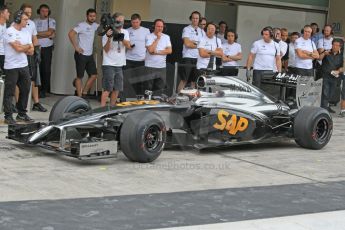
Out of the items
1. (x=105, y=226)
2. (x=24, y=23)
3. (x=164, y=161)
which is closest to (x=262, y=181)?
(x=164, y=161)

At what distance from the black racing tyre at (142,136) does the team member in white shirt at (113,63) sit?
3.11m

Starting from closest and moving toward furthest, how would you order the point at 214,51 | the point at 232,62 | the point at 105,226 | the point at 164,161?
the point at 105,226
the point at 164,161
the point at 214,51
the point at 232,62

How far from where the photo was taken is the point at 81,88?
12609mm

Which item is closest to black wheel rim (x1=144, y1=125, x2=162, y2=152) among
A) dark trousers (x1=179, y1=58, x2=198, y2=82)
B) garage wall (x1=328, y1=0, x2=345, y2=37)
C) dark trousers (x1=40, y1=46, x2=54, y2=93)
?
dark trousers (x1=179, y1=58, x2=198, y2=82)

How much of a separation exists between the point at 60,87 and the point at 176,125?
19.2ft

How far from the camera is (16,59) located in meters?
9.82

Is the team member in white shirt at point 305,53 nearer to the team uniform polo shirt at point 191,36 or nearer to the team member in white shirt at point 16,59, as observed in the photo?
the team uniform polo shirt at point 191,36

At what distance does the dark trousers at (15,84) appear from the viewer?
389 inches

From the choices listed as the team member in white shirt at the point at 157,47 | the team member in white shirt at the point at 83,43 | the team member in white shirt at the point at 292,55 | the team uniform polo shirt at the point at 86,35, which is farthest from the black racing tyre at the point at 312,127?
the team uniform polo shirt at the point at 86,35

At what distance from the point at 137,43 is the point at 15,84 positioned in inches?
120

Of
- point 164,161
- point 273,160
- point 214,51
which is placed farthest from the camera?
point 214,51

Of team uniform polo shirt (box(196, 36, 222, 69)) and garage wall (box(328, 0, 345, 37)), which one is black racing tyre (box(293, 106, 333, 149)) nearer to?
team uniform polo shirt (box(196, 36, 222, 69))

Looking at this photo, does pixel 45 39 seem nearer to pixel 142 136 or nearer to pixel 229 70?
pixel 229 70

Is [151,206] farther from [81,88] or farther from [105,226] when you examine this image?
[81,88]
